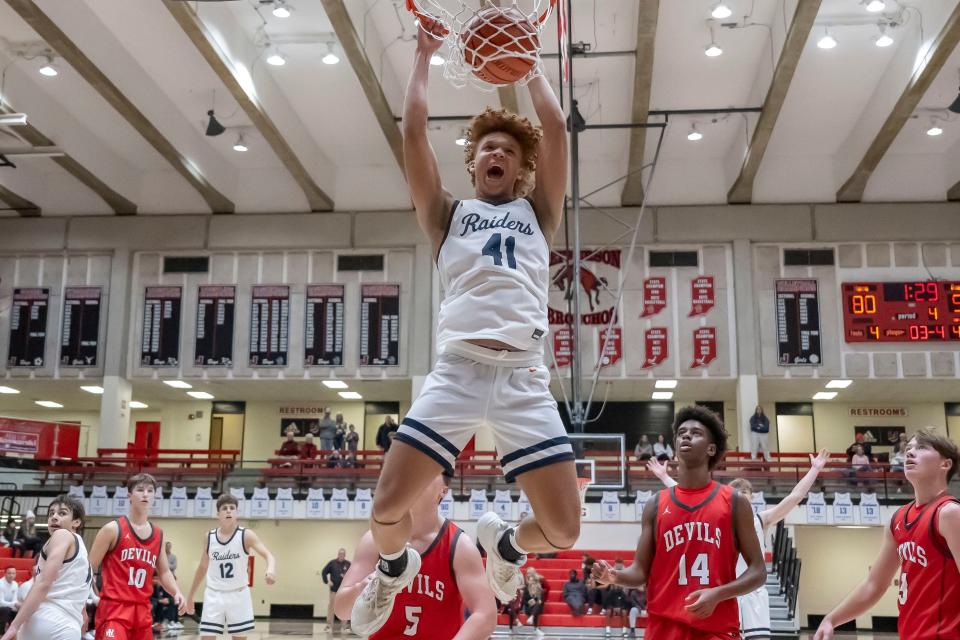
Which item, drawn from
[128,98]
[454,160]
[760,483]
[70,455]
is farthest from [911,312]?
[70,455]

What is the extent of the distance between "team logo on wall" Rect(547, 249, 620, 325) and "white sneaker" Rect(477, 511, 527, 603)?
764 inches

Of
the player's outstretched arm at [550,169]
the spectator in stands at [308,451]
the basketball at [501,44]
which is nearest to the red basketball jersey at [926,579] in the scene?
the player's outstretched arm at [550,169]

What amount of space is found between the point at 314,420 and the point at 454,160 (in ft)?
29.8

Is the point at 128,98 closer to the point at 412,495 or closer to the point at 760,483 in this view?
the point at 760,483

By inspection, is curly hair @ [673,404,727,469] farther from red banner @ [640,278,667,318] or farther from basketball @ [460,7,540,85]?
red banner @ [640,278,667,318]

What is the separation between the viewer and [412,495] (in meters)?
3.79

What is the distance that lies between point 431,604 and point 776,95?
16998 mm

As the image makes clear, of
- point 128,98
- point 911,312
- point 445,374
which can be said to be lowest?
point 445,374

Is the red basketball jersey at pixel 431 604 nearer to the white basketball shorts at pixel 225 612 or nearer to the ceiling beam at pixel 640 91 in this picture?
the white basketball shorts at pixel 225 612

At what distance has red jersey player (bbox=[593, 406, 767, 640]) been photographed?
4617 mm

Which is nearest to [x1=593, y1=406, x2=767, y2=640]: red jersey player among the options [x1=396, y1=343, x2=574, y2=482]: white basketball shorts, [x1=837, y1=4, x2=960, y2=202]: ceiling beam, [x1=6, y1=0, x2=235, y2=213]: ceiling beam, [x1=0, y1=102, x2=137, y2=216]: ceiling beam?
[x1=396, y1=343, x2=574, y2=482]: white basketball shorts

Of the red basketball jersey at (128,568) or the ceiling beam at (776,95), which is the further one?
the ceiling beam at (776,95)

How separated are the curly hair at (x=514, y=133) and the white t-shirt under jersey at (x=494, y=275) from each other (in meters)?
0.23

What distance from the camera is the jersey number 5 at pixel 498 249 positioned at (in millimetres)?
3949
